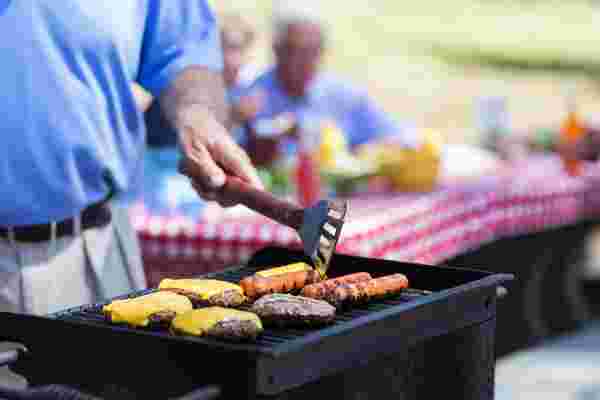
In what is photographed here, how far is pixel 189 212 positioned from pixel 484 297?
2188mm

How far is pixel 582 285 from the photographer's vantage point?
738 centimetres

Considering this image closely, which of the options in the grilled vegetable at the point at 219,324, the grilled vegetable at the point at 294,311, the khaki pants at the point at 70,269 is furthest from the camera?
the khaki pants at the point at 70,269

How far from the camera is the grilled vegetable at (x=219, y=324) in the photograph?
1944 mm

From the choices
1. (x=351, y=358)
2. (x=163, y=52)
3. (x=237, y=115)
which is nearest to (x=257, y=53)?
(x=237, y=115)

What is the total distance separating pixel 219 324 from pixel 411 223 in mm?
2666

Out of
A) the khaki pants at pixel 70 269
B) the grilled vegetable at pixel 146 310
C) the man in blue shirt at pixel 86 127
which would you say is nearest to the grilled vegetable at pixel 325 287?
the grilled vegetable at pixel 146 310

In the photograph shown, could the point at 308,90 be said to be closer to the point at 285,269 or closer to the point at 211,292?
the point at 285,269

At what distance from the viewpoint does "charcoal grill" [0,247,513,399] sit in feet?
6.01

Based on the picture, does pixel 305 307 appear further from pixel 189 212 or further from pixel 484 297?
pixel 189 212

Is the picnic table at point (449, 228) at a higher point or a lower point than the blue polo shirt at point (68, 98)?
lower

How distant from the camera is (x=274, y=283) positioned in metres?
2.27

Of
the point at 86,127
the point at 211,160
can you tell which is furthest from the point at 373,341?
the point at 86,127

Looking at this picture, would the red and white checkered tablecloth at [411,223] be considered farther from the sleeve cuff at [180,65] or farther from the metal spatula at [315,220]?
the metal spatula at [315,220]

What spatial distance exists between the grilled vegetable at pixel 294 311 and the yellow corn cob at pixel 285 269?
223mm
